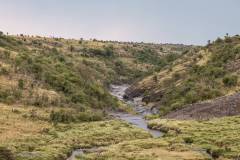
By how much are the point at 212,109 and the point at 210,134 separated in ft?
64.7

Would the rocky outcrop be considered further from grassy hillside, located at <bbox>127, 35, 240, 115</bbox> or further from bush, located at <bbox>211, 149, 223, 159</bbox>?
bush, located at <bbox>211, 149, 223, 159</bbox>

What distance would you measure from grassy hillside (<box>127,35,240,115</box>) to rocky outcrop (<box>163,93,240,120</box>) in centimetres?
872

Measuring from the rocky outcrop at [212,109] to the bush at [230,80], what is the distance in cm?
1330

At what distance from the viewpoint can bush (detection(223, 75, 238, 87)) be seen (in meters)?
108

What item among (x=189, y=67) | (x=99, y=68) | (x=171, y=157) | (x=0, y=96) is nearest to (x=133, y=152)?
(x=171, y=157)

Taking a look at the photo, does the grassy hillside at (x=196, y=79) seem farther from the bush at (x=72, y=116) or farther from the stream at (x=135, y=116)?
the bush at (x=72, y=116)

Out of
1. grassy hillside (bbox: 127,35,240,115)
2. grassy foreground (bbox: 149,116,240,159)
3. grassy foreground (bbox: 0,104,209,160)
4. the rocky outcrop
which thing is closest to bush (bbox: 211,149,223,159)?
grassy foreground (bbox: 149,116,240,159)

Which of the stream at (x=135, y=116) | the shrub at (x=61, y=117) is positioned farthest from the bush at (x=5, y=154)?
the shrub at (x=61, y=117)

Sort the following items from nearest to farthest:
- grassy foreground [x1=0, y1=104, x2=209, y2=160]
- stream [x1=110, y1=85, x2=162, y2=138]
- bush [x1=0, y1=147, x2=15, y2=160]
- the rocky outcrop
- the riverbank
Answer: bush [x1=0, y1=147, x2=15, y2=160] < the riverbank < grassy foreground [x1=0, y1=104, x2=209, y2=160] < stream [x1=110, y1=85, x2=162, y2=138] < the rocky outcrop

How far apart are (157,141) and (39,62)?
61821 millimetres

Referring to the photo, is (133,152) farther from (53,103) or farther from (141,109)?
(141,109)

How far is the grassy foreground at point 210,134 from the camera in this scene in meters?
60.1

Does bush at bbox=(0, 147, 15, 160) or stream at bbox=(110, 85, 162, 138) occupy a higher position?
stream at bbox=(110, 85, 162, 138)

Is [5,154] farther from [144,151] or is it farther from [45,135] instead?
[144,151]
